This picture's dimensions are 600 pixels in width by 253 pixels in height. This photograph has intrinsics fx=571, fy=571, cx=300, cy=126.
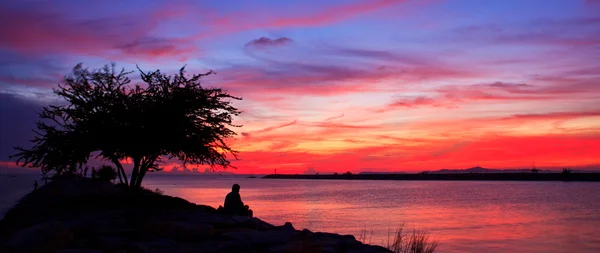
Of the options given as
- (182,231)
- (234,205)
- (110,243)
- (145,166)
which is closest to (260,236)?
(182,231)

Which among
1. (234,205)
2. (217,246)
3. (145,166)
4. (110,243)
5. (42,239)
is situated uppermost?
(145,166)

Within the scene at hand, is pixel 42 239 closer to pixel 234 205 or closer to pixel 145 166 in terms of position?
pixel 234 205

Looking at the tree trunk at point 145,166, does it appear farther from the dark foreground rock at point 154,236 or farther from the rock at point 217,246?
the rock at point 217,246

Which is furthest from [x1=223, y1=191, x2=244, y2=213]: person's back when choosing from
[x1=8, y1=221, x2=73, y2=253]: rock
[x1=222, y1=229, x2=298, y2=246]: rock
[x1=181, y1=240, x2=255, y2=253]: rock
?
[x1=8, y1=221, x2=73, y2=253]: rock

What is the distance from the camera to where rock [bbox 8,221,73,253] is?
10.2 metres

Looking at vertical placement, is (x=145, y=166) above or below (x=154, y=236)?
above

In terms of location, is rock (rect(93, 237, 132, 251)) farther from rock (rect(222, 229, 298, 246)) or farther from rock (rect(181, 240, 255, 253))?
rock (rect(222, 229, 298, 246))

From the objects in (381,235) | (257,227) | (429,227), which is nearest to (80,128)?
(257,227)

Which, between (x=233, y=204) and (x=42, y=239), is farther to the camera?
(x=233, y=204)

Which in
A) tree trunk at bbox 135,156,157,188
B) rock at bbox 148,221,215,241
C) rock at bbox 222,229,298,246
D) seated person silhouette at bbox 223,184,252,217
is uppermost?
tree trunk at bbox 135,156,157,188

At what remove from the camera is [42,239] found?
1041cm

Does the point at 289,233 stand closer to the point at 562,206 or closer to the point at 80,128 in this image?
the point at 80,128

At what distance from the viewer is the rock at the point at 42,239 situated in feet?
33.3

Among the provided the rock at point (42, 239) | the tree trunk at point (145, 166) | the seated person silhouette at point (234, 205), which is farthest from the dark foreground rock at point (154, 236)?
the tree trunk at point (145, 166)
